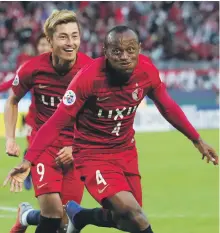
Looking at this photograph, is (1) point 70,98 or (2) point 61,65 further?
(2) point 61,65

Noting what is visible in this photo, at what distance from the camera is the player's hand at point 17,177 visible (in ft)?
19.1

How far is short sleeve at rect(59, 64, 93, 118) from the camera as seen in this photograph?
611cm

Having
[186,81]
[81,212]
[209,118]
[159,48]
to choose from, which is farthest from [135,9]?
[81,212]

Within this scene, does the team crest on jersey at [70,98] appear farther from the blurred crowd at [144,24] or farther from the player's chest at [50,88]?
the blurred crowd at [144,24]

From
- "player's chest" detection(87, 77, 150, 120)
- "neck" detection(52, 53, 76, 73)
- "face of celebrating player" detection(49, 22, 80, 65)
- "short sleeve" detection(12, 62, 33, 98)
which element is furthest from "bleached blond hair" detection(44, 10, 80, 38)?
"player's chest" detection(87, 77, 150, 120)

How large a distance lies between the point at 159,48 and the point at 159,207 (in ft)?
62.2

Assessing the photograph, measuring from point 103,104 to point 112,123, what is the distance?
0.18 metres

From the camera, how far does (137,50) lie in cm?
609

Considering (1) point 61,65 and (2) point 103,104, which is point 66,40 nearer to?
(1) point 61,65

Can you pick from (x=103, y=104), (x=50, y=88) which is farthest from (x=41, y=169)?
(x=103, y=104)

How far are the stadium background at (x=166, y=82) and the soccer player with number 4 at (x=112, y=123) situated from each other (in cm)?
231

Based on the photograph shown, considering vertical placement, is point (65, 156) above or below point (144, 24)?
above

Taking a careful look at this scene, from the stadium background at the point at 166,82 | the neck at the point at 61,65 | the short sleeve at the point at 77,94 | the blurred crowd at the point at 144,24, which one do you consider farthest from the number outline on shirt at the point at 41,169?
the blurred crowd at the point at 144,24

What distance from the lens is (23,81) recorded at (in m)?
7.03
